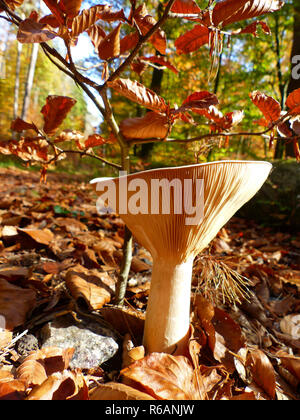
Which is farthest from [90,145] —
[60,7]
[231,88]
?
[231,88]

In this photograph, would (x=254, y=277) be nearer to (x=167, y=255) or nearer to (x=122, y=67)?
(x=167, y=255)

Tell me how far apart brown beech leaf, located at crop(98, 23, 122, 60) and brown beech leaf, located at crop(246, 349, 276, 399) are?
1402mm

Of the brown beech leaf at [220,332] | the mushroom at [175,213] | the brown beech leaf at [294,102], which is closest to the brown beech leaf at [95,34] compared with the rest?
the mushroom at [175,213]

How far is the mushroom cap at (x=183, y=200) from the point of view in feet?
2.59

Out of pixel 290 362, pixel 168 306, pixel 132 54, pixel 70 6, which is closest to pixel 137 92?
pixel 132 54

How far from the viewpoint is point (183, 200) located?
2.86 ft

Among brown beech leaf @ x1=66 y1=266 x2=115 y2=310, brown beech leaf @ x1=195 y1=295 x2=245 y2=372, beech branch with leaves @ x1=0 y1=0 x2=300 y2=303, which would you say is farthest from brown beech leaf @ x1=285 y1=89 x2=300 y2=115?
brown beech leaf @ x1=66 y1=266 x2=115 y2=310

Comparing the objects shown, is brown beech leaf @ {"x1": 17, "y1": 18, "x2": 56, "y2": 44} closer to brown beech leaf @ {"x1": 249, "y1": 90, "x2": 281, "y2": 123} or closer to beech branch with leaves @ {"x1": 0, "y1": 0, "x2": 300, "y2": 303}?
beech branch with leaves @ {"x1": 0, "y1": 0, "x2": 300, "y2": 303}

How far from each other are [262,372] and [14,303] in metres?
1.20

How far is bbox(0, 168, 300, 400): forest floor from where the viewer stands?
0.89m

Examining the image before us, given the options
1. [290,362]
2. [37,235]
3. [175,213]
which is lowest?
[290,362]

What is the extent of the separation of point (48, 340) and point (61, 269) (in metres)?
0.60

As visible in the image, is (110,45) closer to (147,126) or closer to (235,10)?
(147,126)

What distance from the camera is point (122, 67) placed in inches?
34.2
